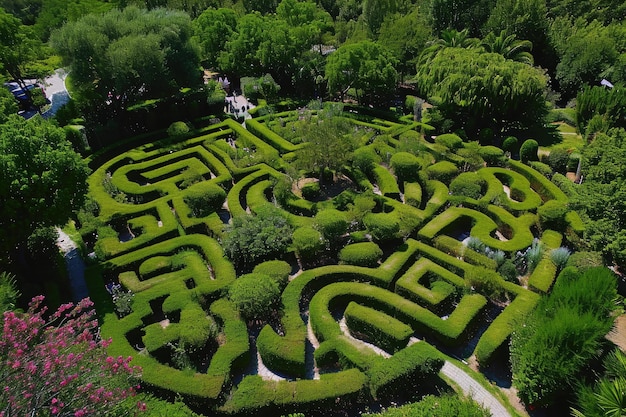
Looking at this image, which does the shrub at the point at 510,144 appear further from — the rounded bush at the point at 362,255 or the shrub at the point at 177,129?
the shrub at the point at 177,129

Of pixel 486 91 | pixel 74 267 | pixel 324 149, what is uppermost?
pixel 486 91

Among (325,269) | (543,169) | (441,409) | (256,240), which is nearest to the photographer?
(441,409)

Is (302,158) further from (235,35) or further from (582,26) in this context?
(582,26)

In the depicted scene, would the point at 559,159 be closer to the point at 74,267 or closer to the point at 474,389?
the point at 474,389

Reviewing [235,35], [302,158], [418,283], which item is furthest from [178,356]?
[235,35]

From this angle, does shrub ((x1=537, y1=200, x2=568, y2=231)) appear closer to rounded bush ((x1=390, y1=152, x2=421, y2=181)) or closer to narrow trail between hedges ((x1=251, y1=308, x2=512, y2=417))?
rounded bush ((x1=390, y1=152, x2=421, y2=181))

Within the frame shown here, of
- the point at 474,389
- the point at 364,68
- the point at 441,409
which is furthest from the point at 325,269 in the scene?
the point at 364,68

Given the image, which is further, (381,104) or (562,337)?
(381,104)

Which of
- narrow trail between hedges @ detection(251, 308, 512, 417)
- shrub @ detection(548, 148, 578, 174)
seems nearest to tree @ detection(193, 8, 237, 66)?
shrub @ detection(548, 148, 578, 174)
